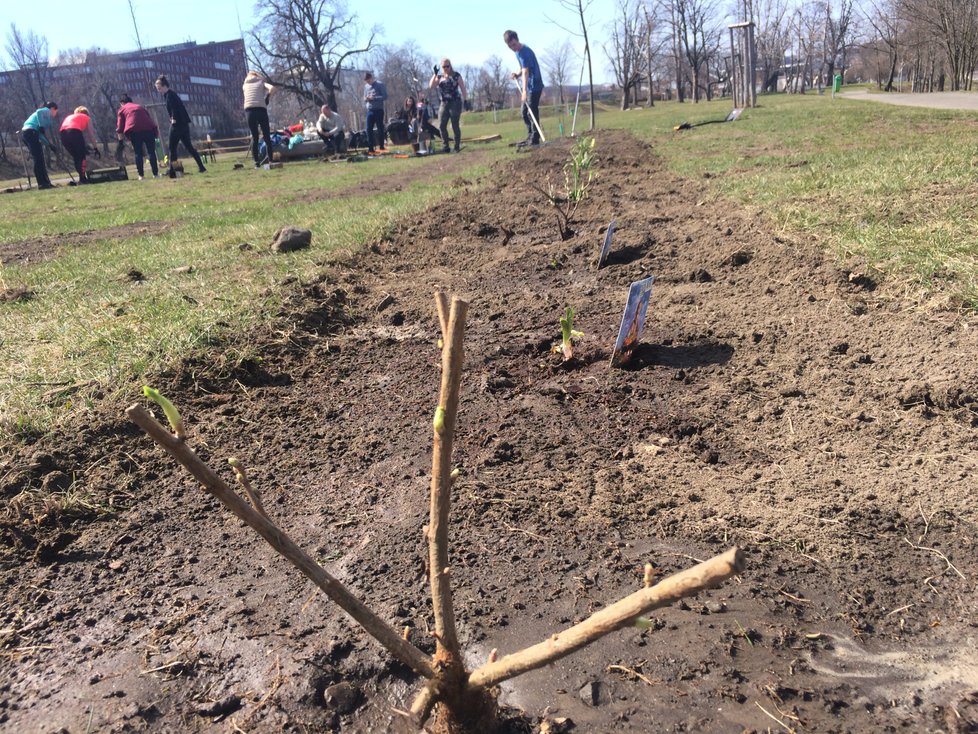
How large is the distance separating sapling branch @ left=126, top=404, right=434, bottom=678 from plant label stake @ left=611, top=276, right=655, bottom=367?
1.97m

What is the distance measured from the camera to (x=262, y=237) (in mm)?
6188

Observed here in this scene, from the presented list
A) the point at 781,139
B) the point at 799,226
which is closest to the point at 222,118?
the point at 781,139

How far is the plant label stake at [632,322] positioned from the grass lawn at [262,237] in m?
1.32

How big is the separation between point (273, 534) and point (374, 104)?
1877 centimetres

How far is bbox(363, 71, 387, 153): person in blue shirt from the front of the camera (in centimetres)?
1794

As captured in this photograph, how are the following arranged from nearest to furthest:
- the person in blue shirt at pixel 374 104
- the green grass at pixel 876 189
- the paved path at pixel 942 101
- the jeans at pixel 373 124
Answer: the green grass at pixel 876 189 < the paved path at pixel 942 101 < the person in blue shirt at pixel 374 104 < the jeans at pixel 373 124

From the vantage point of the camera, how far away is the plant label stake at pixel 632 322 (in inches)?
115

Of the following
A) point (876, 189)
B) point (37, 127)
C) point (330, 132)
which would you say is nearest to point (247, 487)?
point (876, 189)

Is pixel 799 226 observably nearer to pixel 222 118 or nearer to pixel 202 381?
pixel 202 381

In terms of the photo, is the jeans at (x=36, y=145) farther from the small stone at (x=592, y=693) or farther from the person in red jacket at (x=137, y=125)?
the small stone at (x=592, y=693)

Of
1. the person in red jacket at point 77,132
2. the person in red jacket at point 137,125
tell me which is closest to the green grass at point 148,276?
the person in red jacket at point 137,125

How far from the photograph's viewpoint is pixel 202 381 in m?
3.08

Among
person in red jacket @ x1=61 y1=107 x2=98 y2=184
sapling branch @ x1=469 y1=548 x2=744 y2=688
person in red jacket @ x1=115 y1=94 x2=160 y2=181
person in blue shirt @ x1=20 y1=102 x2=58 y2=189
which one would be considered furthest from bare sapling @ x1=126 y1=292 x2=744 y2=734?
person in blue shirt @ x1=20 y1=102 x2=58 y2=189

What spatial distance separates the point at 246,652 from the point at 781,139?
36.9 ft
